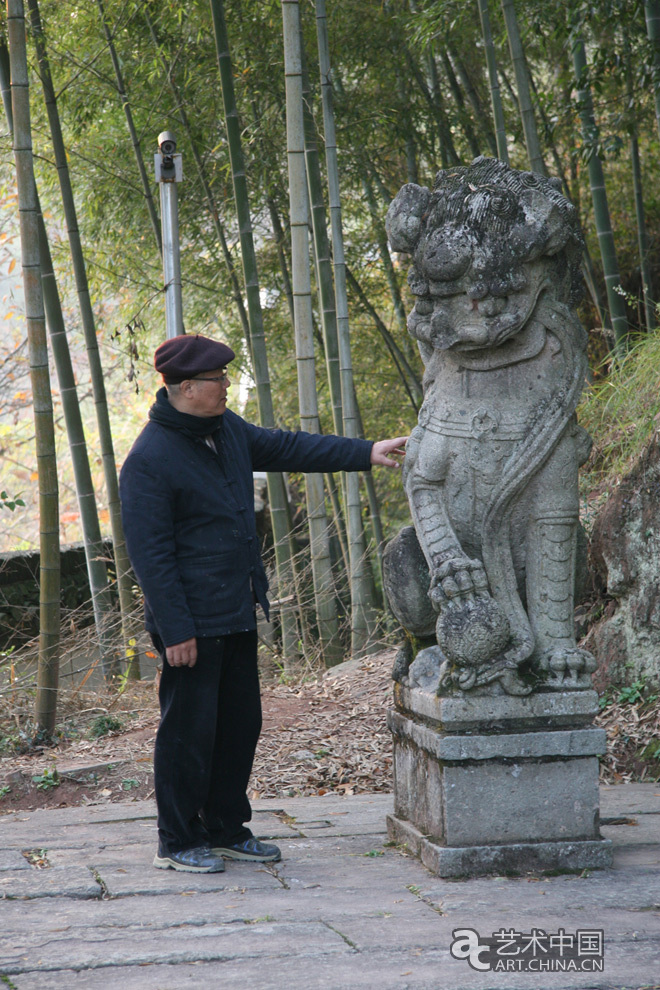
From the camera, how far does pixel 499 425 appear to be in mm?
2787

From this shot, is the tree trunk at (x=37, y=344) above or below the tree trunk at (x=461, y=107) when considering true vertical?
below

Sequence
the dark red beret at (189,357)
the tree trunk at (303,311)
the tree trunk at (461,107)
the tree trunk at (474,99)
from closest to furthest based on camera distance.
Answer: the dark red beret at (189,357) < the tree trunk at (303,311) < the tree trunk at (461,107) < the tree trunk at (474,99)

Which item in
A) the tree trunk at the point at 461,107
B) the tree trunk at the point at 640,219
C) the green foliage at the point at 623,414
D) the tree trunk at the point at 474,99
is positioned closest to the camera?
the green foliage at the point at 623,414

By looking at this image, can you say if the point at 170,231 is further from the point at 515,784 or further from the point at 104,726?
the point at 515,784

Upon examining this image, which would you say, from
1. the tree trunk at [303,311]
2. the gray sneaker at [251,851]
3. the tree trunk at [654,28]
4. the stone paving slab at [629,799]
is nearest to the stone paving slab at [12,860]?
the gray sneaker at [251,851]

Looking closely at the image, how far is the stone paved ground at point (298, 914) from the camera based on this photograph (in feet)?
6.72

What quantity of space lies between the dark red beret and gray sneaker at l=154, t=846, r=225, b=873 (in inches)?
52.5

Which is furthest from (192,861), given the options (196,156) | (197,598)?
(196,156)

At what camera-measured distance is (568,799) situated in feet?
8.98

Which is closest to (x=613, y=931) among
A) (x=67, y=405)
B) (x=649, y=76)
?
(x=67, y=405)

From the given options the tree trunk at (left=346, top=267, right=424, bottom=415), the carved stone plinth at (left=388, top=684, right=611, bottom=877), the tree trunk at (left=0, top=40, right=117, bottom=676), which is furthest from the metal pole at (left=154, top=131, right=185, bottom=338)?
the tree trunk at (left=346, top=267, right=424, bottom=415)

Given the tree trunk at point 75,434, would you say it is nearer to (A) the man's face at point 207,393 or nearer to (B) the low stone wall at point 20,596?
(B) the low stone wall at point 20,596

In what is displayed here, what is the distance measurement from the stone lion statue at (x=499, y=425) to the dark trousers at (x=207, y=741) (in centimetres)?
60

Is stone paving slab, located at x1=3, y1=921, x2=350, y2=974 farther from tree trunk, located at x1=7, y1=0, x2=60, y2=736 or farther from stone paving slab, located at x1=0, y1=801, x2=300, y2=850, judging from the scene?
tree trunk, located at x1=7, y1=0, x2=60, y2=736
